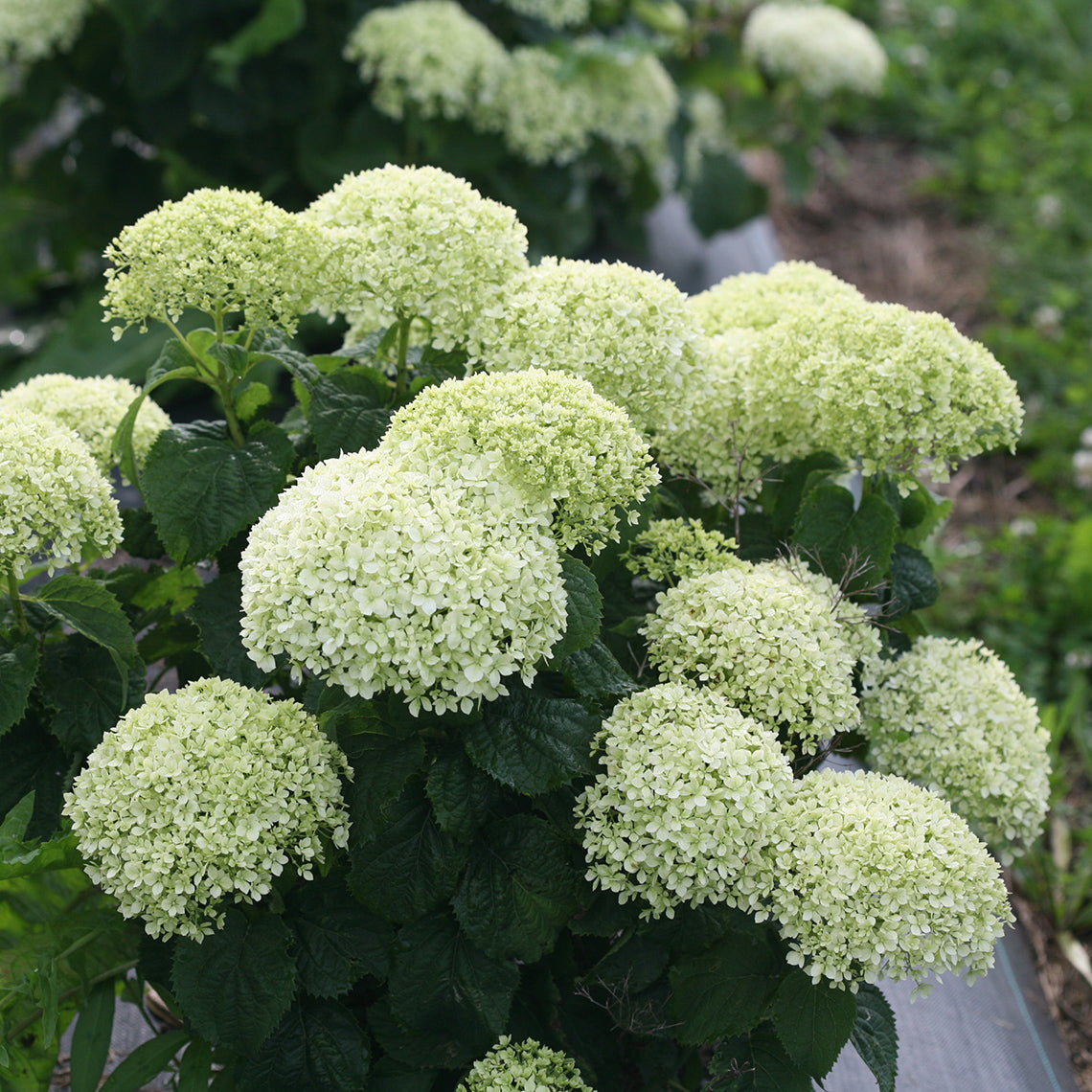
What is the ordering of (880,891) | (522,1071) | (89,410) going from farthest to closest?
(89,410)
(522,1071)
(880,891)

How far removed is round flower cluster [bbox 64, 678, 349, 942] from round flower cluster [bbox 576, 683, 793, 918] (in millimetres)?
345

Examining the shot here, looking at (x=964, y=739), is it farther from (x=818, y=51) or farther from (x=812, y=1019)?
(x=818, y=51)

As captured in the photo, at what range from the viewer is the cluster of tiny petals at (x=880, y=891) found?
4.35 feet

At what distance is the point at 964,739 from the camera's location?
5.42 feet

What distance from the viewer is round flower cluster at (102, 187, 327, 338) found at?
148cm

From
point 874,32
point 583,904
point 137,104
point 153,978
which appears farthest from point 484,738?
point 874,32

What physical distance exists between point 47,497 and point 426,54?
7.39 ft

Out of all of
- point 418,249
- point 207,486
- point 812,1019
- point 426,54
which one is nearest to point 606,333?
point 418,249

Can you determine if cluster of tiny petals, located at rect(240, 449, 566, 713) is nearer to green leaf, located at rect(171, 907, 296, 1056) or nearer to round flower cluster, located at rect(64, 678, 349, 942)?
round flower cluster, located at rect(64, 678, 349, 942)

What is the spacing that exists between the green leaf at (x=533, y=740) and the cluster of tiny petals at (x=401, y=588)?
0.36 feet

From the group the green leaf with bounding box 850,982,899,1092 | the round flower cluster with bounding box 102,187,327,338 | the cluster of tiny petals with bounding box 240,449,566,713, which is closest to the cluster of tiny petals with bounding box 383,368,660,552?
the cluster of tiny petals with bounding box 240,449,566,713

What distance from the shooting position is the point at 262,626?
1.26m

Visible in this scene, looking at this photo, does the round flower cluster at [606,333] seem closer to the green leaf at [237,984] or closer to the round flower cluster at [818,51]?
the green leaf at [237,984]

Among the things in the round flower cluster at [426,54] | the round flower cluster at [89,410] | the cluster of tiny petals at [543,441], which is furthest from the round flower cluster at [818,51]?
the cluster of tiny petals at [543,441]
